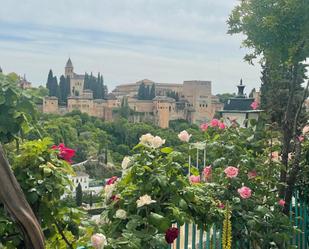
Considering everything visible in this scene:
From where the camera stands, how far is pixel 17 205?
883mm

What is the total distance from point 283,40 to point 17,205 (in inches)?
75.9

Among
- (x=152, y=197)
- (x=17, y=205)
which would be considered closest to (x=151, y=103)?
(x=152, y=197)

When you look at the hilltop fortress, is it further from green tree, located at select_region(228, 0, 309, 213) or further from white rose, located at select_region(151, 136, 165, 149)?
white rose, located at select_region(151, 136, 165, 149)

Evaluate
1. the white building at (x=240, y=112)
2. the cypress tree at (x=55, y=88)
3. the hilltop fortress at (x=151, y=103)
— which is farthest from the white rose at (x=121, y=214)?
the cypress tree at (x=55, y=88)

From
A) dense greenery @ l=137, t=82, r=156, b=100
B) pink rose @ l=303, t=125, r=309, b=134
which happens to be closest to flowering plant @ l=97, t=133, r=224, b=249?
pink rose @ l=303, t=125, r=309, b=134

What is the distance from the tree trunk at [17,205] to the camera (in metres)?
0.85

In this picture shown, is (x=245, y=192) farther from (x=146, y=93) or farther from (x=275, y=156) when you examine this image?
(x=146, y=93)

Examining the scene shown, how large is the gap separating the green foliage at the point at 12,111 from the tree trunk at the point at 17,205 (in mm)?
501

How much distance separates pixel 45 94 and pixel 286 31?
1.40 meters

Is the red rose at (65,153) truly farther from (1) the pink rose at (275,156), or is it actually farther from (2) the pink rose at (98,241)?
(1) the pink rose at (275,156)

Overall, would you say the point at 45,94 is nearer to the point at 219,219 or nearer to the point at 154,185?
the point at 154,185

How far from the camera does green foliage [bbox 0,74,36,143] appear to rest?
1351mm

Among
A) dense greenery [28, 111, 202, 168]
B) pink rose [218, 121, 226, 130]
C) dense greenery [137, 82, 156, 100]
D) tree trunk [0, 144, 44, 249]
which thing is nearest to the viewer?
tree trunk [0, 144, 44, 249]

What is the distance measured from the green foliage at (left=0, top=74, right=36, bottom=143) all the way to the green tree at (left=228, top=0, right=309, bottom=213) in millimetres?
1475
